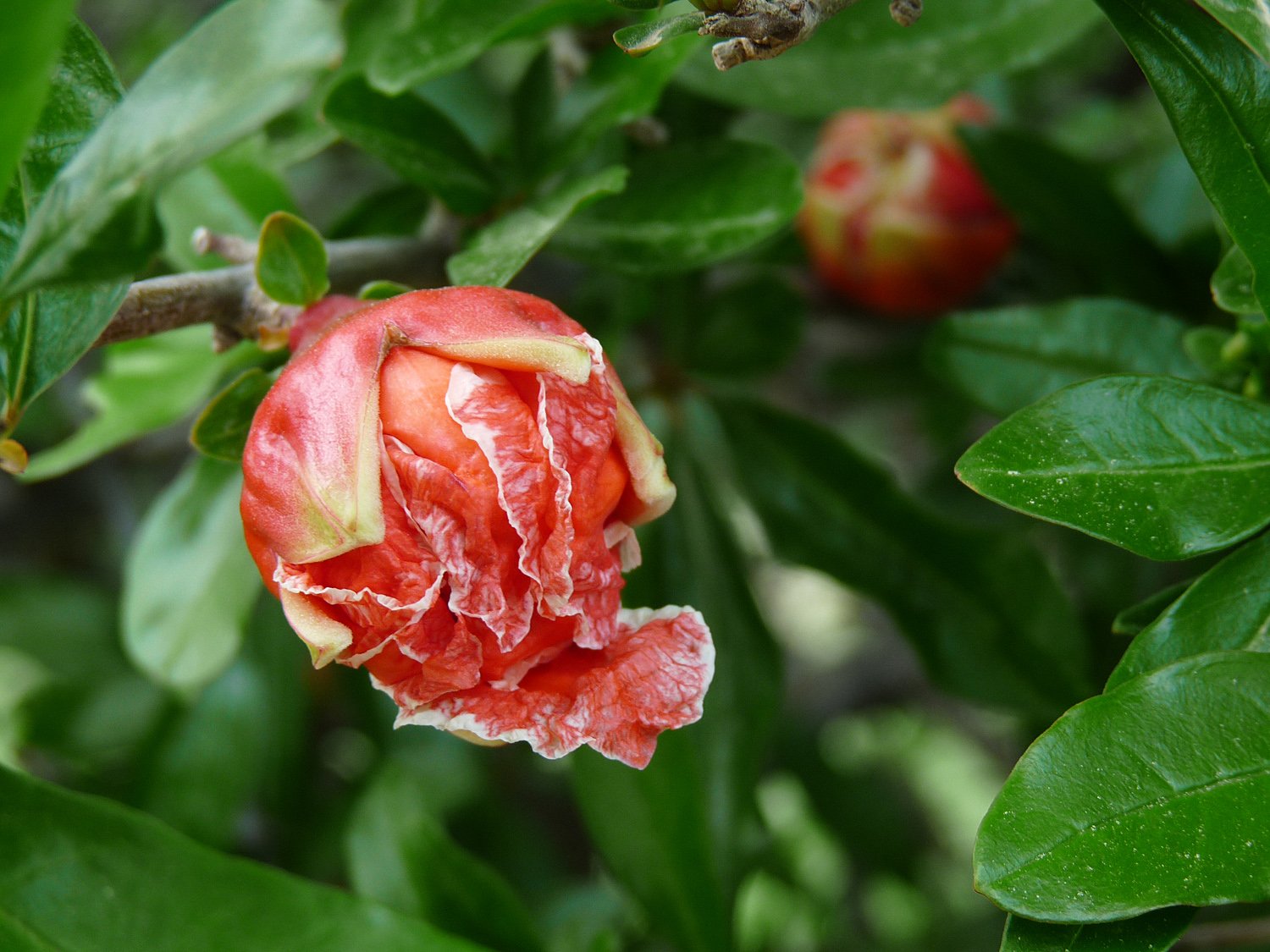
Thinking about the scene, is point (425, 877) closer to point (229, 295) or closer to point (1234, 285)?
point (229, 295)

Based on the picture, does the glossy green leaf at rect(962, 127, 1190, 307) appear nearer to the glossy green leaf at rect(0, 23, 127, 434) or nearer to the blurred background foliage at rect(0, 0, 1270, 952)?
the blurred background foliage at rect(0, 0, 1270, 952)

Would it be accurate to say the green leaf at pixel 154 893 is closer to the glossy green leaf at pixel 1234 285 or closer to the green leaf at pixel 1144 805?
the green leaf at pixel 1144 805

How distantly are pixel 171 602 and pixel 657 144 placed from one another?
0.50 metres

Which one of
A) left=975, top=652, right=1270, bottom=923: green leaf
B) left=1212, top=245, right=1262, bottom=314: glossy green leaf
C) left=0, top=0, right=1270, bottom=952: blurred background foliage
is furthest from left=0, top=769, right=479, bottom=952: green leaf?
left=1212, top=245, right=1262, bottom=314: glossy green leaf

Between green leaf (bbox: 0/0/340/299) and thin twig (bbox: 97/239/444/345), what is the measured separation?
0.10 meters

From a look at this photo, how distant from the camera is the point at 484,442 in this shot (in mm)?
446

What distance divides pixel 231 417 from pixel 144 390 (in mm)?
412

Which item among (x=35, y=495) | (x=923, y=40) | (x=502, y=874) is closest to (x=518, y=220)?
(x=923, y=40)

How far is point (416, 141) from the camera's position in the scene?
0.70m

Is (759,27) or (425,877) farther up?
(759,27)

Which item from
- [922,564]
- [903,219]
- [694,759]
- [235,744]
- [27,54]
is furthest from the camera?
[235,744]

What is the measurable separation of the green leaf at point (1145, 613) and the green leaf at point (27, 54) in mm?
512

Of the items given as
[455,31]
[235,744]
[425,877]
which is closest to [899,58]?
[455,31]

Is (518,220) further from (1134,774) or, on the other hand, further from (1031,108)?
(1031,108)
